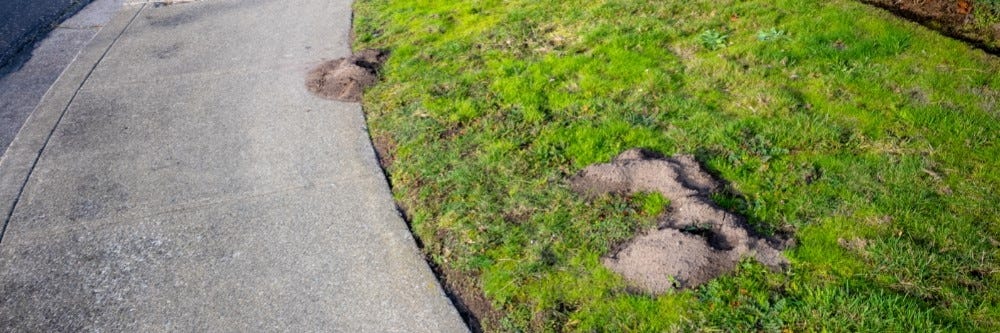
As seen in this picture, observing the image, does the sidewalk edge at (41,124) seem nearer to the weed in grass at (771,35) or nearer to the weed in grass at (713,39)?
the weed in grass at (713,39)

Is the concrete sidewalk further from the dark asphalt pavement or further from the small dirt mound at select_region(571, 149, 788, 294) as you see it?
the dark asphalt pavement

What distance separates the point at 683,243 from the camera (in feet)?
13.2

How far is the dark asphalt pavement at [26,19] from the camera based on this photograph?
9203 mm

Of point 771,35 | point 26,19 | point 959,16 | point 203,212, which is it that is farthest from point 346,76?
point 959,16

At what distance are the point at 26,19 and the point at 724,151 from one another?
994 centimetres

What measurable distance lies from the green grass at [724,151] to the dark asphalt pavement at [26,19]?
4.98 meters

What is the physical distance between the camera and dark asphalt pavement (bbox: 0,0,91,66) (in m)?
9.20

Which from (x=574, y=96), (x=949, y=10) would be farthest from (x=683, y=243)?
(x=949, y=10)

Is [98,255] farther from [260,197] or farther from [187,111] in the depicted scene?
[187,111]

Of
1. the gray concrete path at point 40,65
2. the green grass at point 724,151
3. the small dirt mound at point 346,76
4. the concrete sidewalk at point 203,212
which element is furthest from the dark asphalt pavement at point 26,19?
the green grass at point 724,151

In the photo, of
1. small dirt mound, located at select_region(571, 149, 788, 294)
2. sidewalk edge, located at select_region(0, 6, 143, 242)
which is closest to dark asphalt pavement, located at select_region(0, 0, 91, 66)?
sidewalk edge, located at select_region(0, 6, 143, 242)

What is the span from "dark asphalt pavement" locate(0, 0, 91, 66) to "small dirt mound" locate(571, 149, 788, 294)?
777cm

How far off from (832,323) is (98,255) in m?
4.34

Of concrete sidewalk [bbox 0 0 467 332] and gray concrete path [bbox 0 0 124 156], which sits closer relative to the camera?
concrete sidewalk [bbox 0 0 467 332]
